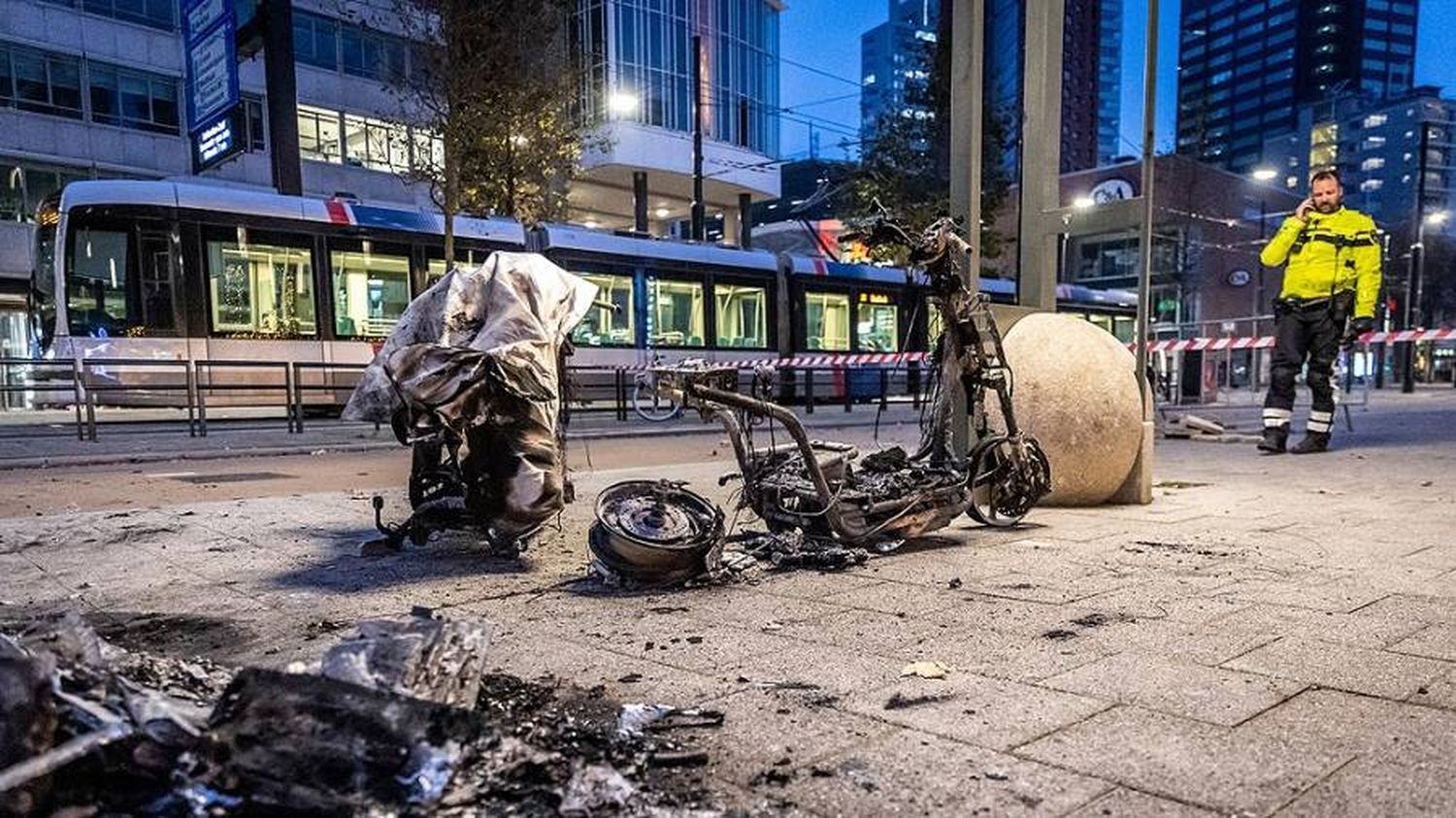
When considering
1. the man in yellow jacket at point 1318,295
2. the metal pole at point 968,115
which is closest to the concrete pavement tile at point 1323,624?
the metal pole at point 968,115

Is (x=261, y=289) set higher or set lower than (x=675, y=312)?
higher

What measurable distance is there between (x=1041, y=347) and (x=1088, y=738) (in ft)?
13.5

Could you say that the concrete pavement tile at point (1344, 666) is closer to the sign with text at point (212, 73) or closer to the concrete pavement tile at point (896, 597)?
the concrete pavement tile at point (896, 597)

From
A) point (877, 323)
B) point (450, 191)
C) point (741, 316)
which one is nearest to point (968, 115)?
point (450, 191)

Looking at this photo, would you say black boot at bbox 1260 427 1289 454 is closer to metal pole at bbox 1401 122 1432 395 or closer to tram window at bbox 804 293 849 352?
tram window at bbox 804 293 849 352

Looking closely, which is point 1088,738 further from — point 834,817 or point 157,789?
point 157,789

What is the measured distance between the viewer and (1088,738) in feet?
6.98

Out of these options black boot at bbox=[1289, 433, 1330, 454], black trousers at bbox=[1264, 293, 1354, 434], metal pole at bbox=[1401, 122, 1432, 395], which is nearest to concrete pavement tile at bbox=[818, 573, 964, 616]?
black trousers at bbox=[1264, 293, 1354, 434]

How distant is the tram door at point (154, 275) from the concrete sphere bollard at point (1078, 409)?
12760 millimetres

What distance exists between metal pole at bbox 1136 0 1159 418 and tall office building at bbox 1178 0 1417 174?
432 ft

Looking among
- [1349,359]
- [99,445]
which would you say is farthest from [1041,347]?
[1349,359]

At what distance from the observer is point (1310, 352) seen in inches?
346

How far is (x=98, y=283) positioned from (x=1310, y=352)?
15.6 metres

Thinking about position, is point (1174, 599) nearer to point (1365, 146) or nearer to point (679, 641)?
point (679, 641)
